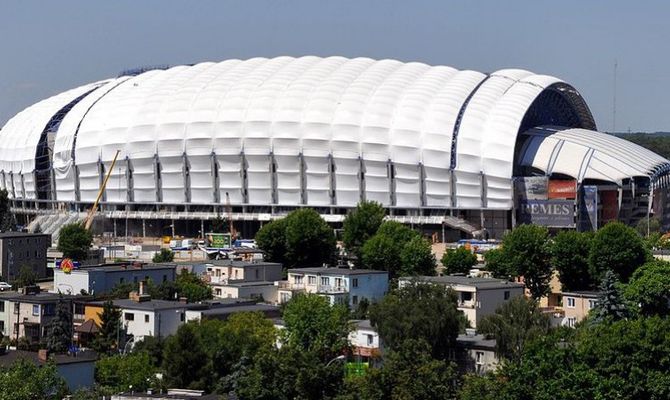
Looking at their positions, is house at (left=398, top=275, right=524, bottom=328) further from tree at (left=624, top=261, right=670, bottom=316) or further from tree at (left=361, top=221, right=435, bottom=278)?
tree at (left=361, top=221, right=435, bottom=278)

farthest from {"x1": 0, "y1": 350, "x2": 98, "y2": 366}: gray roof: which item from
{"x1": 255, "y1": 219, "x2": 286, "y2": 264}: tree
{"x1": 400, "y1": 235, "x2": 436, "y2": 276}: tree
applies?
{"x1": 255, "y1": 219, "x2": 286, "y2": 264}: tree

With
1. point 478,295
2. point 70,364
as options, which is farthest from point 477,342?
point 70,364

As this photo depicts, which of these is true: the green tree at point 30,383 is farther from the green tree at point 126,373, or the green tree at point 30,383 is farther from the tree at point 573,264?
the tree at point 573,264

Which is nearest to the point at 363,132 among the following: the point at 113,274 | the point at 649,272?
the point at 113,274

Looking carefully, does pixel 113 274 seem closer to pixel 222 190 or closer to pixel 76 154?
pixel 222 190

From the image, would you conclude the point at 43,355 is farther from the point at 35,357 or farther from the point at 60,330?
the point at 60,330
